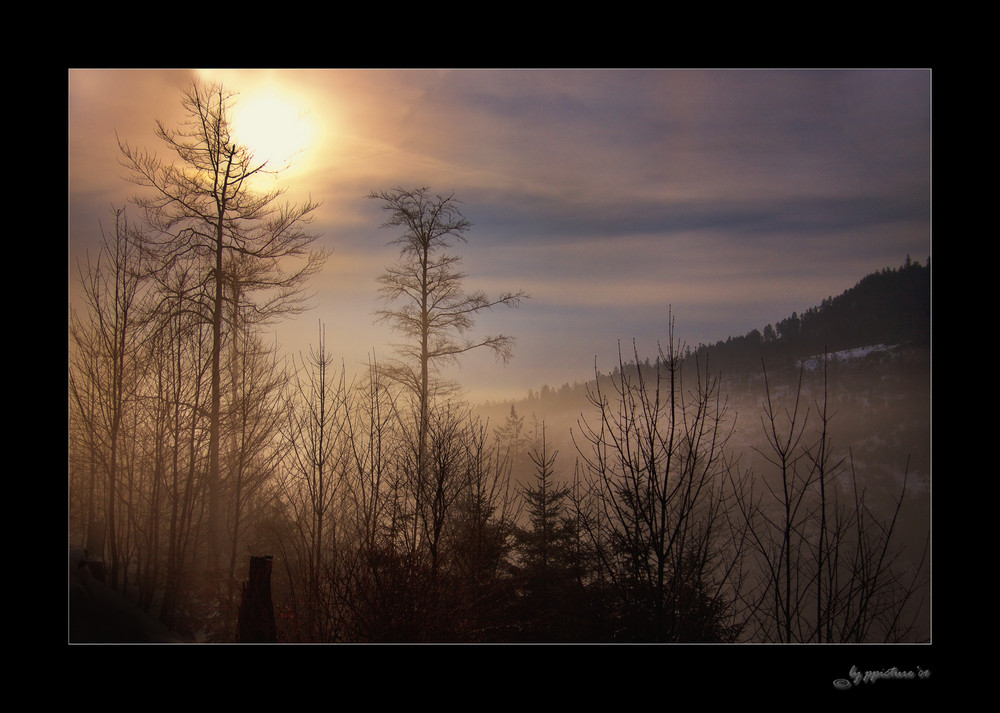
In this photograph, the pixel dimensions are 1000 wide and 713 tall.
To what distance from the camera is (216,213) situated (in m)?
4.82

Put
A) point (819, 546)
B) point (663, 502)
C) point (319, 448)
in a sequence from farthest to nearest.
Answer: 1. point (319, 448)
2. point (819, 546)
3. point (663, 502)

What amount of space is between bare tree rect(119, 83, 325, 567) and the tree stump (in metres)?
1.11

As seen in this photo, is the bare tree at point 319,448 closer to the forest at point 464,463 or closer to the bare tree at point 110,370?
the forest at point 464,463

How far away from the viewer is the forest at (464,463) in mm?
4062

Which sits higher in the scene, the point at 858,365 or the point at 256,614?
the point at 858,365

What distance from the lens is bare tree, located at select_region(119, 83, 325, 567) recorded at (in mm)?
4395

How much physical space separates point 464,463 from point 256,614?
189 centimetres

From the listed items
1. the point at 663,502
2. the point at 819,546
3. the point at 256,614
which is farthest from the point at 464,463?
the point at 819,546

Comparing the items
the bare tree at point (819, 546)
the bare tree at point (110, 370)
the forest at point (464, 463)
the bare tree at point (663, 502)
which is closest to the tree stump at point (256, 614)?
the forest at point (464, 463)

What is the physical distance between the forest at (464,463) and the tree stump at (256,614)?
0.01m

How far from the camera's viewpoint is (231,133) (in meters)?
4.53

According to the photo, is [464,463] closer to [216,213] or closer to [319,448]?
[319,448]

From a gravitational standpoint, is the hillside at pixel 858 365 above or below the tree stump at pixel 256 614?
above
